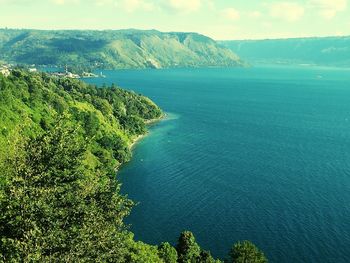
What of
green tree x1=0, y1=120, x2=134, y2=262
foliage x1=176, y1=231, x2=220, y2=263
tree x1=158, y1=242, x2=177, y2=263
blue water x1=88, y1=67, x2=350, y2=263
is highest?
green tree x1=0, y1=120, x2=134, y2=262

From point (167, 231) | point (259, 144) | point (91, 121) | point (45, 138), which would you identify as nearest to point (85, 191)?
point (45, 138)

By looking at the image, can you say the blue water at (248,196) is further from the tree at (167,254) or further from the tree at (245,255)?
the tree at (167,254)

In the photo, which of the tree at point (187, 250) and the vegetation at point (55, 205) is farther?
the tree at point (187, 250)

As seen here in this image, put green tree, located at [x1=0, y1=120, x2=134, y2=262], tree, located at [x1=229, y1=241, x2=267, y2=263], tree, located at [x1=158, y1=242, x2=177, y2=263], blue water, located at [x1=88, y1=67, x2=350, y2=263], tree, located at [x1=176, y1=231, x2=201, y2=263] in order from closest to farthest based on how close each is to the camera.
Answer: green tree, located at [x1=0, y1=120, x2=134, y2=262] < tree, located at [x1=158, y1=242, x2=177, y2=263] < tree, located at [x1=229, y1=241, x2=267, y2=263] < tree, located at [x1=176, y1=231, x2=201, y2=263] < blue water, located at [x1=88, y1=67, x2=350, y2=263]

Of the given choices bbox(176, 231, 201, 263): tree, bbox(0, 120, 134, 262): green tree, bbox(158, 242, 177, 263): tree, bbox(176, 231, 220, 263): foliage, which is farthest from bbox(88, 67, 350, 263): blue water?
bbox(0, 120, 134, 262): green tree

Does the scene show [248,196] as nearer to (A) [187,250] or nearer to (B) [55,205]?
(A) [187,250]

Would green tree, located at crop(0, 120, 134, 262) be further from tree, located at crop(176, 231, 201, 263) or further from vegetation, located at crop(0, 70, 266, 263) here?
tree, located at crop(176, 231, 201, 263)

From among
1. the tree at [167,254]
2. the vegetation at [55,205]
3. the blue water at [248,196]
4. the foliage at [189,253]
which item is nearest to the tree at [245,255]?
the foliage at [189,253]

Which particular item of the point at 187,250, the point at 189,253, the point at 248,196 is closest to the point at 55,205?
the point at 187,250

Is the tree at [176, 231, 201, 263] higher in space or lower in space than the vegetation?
lower

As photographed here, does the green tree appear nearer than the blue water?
Yes

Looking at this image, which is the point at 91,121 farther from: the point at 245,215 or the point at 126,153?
the point at 245,215

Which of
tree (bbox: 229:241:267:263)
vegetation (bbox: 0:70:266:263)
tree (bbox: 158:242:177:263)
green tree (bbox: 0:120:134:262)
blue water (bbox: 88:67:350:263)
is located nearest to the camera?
green tree (bbox: 0:120:134:262)
